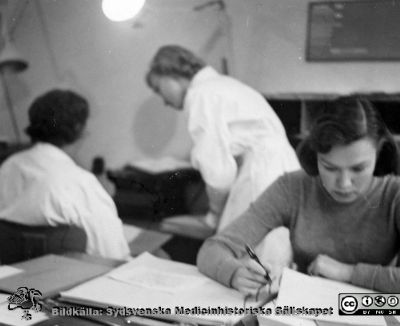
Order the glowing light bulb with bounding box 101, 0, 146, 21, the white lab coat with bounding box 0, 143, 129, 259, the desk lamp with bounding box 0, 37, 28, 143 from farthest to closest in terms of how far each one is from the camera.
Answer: the desk lamp with bounding box 0, 37, 28, 143
the white lab coat with bounding box 0, 143, 129, 259
the glowing light bulb with bounding box 101, 0, 146, 21

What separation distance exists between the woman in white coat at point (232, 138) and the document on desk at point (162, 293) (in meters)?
0.34

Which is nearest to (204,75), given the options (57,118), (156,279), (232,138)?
(232,138)

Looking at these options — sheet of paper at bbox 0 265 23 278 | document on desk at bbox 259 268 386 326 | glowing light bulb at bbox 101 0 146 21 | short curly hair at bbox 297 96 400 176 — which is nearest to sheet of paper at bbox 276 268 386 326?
document on desk at bbox 259 268 386 326

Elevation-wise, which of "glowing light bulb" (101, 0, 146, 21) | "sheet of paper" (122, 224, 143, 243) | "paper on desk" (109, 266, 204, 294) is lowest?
"sheet of paper" (122, 224, 143, 243)

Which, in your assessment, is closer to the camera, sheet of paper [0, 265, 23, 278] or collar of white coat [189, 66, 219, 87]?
sheet of paper [0, 265, 23, 278]

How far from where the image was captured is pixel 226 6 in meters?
1.19

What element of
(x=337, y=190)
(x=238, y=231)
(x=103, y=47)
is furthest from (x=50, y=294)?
(x=103, y=47)

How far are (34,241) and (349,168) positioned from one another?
34.7 inches

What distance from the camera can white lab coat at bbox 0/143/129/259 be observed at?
137 centimetres

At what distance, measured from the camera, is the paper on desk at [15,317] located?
805 millimetres

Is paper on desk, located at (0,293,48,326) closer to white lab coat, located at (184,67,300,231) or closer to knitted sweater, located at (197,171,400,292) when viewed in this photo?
knitted sweater, located at (197,171,400,292)

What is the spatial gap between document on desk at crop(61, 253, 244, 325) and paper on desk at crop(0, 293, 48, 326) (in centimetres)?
5

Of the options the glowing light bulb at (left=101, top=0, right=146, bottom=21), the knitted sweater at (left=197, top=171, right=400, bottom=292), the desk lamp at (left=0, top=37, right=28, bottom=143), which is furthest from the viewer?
the desk lamp at (left=0, top=37, right=28, bottom=143)

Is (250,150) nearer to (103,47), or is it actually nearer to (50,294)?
(103,47)
